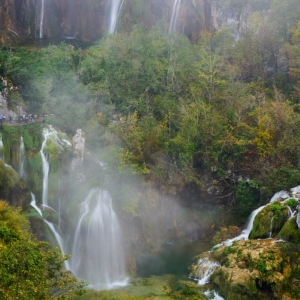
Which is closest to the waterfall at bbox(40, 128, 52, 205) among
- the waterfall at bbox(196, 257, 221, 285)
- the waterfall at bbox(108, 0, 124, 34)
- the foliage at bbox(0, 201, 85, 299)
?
the foliage at bbox(0, 201, 85, 299)

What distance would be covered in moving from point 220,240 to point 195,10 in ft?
114

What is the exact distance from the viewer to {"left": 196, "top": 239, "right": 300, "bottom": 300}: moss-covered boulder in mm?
18797

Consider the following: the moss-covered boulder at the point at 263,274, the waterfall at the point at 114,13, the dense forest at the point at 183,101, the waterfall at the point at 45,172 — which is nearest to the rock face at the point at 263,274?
the moss-covered boulder at the point at 263,274

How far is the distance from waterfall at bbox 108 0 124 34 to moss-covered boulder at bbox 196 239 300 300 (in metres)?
39.0

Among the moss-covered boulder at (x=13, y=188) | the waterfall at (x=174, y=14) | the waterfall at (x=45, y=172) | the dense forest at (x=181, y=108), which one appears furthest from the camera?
the waterfall at (x=174, y=14)

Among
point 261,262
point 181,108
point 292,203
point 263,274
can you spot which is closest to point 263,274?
point 263,274

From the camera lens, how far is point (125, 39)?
36562mm

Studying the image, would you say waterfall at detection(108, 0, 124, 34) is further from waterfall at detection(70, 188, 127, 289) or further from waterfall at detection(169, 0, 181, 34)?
waterfall at detection(70, 188, 127, 289)

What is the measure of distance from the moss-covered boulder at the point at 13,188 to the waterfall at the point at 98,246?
3772 millimetres

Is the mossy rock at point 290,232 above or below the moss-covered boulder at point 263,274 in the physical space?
above

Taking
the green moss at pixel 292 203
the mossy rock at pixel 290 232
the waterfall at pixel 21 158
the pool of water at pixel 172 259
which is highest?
the waterfall at pixel 21 158

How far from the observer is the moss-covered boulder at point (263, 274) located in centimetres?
1880

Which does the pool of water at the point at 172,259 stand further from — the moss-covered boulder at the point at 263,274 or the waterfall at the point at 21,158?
the waterfall at the point at 21,158

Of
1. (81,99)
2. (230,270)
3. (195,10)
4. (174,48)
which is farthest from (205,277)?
(195,10)
